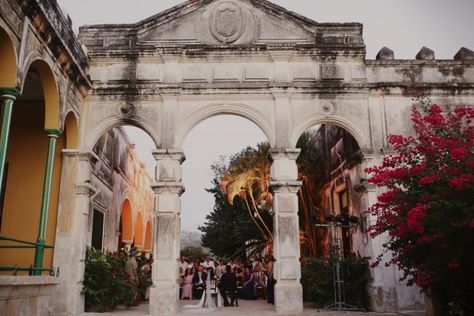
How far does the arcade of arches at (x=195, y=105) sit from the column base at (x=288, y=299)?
2 centimetres

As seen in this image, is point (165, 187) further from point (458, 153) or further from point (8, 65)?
point (458, 153)

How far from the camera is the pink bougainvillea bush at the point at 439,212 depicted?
264 inches

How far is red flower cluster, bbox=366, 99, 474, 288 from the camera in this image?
21.9 feet

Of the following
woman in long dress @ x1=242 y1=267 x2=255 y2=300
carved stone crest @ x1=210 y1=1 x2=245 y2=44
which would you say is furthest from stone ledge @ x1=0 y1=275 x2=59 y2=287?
woman in long dress @ x1=242 y1=267 x2=255 y2=300

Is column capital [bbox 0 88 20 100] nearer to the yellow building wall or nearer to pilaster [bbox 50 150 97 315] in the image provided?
pilaster [bbox 50 150 97 315]

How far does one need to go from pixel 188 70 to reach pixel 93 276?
231 inches

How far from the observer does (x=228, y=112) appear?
1185 centimetres

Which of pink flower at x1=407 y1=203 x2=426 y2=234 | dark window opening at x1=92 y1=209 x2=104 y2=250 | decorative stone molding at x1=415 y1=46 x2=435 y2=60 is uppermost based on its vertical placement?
decorative stone molding at x1=415 y1=46 x2=435 y2=60

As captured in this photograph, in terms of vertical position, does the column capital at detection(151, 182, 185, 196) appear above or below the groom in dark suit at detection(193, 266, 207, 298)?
above

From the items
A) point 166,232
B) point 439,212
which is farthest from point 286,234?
point 439,212

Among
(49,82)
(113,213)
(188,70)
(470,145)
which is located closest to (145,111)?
(188,70)

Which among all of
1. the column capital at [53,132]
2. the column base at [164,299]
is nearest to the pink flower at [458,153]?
the column base at [164,299]

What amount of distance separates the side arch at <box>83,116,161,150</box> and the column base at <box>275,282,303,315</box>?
15.6 feet

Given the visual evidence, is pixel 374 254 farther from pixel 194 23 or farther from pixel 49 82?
pixel 49 82
